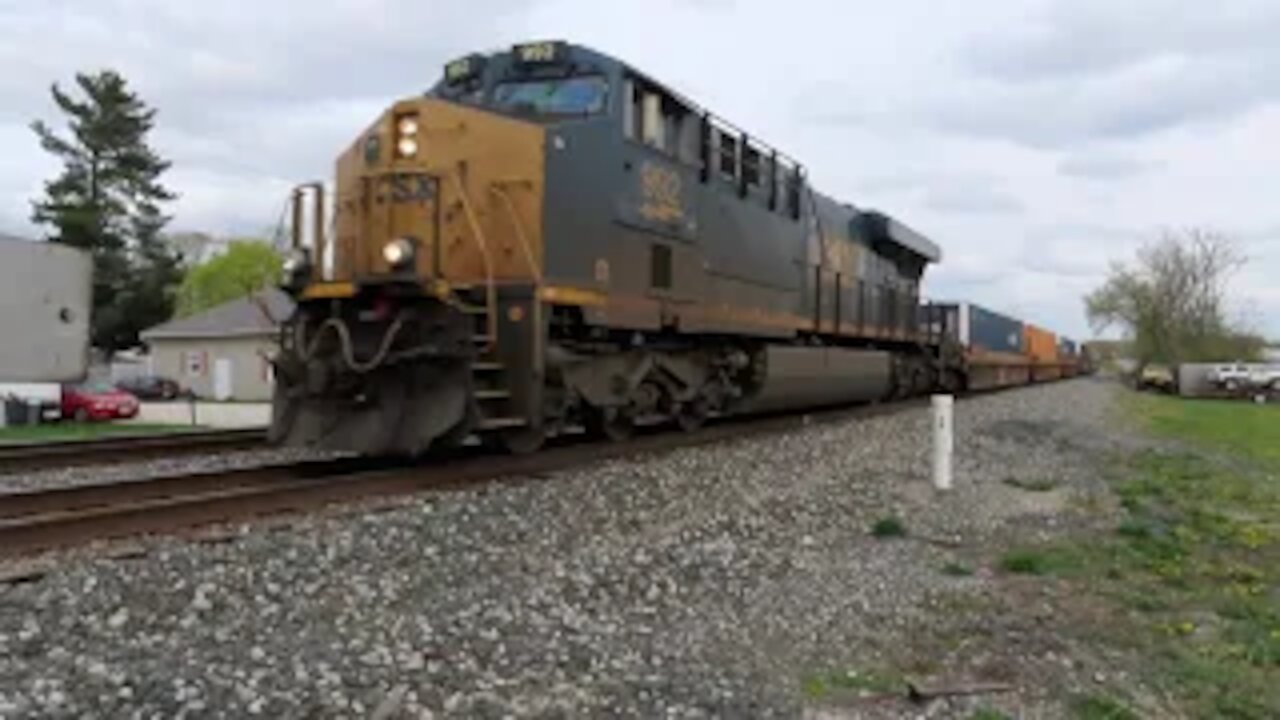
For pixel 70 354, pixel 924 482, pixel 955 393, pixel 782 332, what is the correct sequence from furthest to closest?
pixel 955 393, pixel 782 332, pixel 924 482, pixel 70 354

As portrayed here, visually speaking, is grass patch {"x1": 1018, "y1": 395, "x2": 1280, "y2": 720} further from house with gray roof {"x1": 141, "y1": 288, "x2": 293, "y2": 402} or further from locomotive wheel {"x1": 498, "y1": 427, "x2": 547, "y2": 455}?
house with gray roof {"x1": 141, "y1": 288, "x2": 293, "y2": 402}

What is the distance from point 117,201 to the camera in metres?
52.2

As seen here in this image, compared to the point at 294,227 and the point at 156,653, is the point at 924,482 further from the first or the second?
the point at 156,653

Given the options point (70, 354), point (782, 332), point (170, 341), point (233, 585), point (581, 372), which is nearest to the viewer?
point (70, 354)

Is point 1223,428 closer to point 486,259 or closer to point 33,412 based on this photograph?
point 486,259

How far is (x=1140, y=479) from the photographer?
11.6m

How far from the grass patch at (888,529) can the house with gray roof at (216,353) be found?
123 ft

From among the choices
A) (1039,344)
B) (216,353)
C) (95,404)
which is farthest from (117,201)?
(1039,344)

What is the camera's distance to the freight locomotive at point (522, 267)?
8.44 m

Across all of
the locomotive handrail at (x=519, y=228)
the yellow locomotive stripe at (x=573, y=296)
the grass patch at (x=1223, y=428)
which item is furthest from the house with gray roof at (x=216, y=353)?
the locomotive handrail at (x=519, y=228)

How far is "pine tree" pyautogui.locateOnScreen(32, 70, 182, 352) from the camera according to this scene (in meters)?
50.2

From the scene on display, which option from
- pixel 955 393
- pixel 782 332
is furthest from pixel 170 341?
pixel 782 332

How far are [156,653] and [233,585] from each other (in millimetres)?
948

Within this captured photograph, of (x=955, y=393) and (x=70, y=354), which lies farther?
(x=955, y=393)
